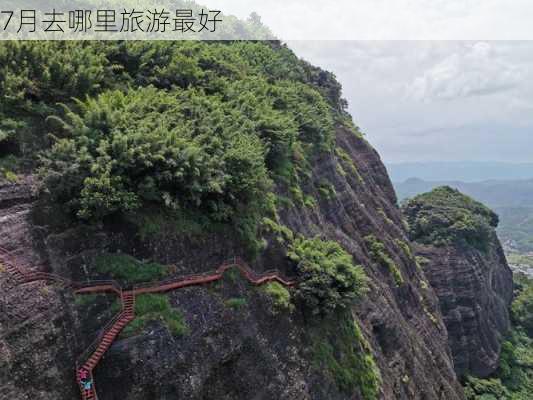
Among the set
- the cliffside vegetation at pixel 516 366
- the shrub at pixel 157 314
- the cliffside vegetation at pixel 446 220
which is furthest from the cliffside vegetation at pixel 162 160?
the cliffside vegetation at pixel 446 220

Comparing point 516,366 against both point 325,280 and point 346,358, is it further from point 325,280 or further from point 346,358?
point 325,280

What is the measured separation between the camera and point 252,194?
22.7 meters

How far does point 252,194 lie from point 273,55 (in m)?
31.5

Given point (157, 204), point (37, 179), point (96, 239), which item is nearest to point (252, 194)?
point (157, 204)

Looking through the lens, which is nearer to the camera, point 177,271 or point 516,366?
point 177,271

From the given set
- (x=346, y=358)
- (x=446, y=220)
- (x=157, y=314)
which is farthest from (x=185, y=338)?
(x=446, y=220)

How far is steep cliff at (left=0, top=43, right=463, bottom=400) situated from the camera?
634 inches

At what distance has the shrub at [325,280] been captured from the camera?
23.3 meters

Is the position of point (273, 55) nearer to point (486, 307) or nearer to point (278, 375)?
point (278, 375)

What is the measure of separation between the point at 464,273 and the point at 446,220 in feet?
35.8

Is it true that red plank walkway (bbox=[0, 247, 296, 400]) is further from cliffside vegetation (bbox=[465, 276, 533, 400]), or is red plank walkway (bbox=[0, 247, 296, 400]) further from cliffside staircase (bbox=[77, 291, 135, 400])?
cliffside vegetation (bbox=[465, 276, 533, 400])

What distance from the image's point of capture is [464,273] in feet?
199

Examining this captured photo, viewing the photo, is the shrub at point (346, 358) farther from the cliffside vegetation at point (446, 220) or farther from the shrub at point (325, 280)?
the cliffside vegetation at point (446, 220)

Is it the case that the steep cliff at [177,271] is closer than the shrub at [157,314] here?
Yes
